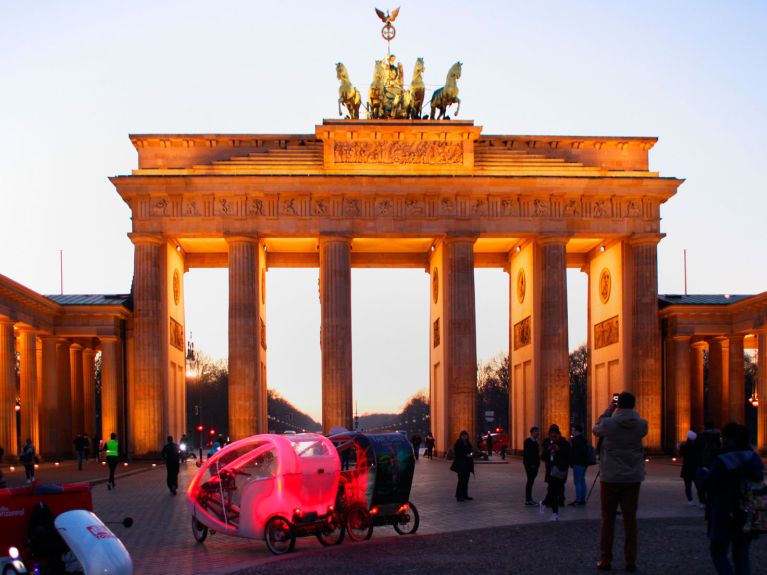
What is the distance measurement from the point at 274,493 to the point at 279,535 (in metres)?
0.70

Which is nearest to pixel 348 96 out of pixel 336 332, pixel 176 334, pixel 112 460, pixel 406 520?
pixel 336 332

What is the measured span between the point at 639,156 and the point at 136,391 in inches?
1165

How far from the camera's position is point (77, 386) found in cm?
5822

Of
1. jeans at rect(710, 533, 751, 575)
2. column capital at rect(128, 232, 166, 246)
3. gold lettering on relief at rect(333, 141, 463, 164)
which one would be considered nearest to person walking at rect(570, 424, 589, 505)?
jeans at rect(710, 533, 751, 575)

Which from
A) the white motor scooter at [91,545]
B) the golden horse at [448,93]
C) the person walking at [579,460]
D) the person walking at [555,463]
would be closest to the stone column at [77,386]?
the golden horse at [448,93]

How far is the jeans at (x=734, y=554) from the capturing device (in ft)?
34.3

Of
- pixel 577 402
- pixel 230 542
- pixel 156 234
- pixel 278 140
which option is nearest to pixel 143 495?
pixel 230 542

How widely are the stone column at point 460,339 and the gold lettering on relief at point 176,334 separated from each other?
14.9m

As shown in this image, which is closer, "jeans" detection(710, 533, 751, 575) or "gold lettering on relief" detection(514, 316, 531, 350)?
"jeans" detection(710, 533, 751, 575)

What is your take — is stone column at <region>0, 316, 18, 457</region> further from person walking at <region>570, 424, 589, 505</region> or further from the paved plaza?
person walking at <region>570, 424, 589, 505</region>

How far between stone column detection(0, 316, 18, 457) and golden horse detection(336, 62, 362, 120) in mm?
20923

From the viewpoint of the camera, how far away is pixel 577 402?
114 meters

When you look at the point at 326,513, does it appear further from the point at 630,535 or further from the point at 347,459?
the point at 630,535

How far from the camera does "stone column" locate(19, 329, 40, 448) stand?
4900 cm
